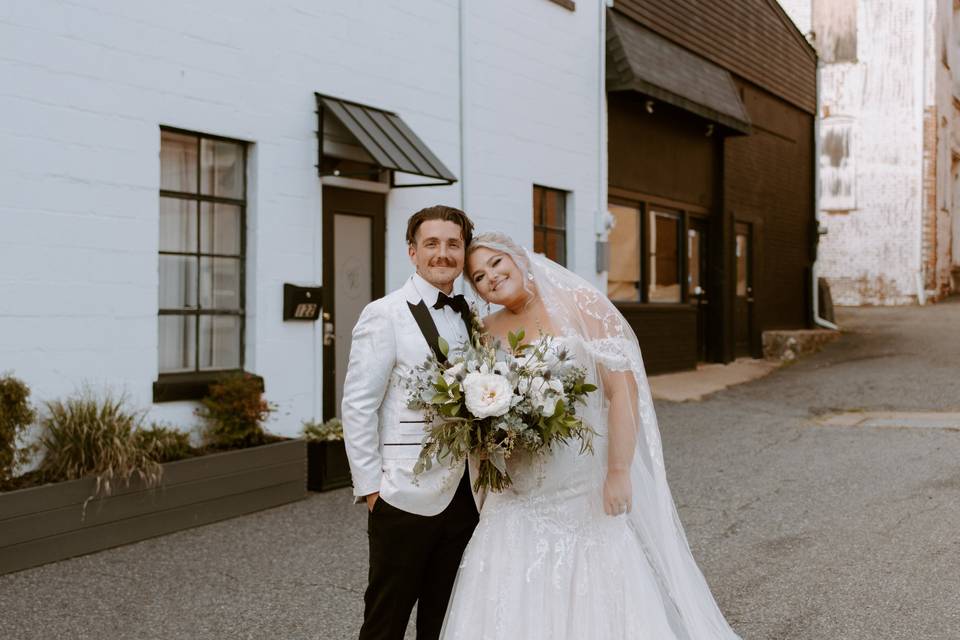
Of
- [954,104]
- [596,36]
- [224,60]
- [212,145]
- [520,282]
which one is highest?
[954,104]

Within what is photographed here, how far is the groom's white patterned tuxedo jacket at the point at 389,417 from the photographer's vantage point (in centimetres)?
308

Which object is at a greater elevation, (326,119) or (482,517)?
(326,119)

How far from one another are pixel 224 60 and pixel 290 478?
3.12 m

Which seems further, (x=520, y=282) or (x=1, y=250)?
(x=1, y=250)

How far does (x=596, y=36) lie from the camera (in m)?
11.9

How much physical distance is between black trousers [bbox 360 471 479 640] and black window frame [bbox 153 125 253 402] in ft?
12.9

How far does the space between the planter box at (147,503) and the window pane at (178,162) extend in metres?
2.03

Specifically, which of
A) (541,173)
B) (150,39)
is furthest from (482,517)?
(541,173)

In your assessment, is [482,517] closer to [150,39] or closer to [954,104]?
[150,39]

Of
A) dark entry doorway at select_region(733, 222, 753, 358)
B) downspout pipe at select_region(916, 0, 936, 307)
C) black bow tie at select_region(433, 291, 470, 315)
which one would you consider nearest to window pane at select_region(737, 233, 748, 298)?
dark entry doorway at select_region(733, 222, 753, 358)

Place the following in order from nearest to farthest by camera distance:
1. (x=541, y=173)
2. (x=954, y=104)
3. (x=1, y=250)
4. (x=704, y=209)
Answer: (x=1, y=250) → (x=541, y=173) → (x=704, y=209) → (x=954, y=104)

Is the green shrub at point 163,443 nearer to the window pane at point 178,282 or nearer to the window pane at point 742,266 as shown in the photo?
the window pane at point 178,282

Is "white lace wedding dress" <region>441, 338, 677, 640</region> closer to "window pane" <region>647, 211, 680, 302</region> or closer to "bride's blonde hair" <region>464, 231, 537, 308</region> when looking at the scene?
"bride's blonde hair" <region>464, 231, 537, 308</region>

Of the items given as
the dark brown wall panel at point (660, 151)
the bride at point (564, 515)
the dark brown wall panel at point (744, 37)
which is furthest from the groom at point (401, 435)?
the dark brown wall panel at point (744, 37)
